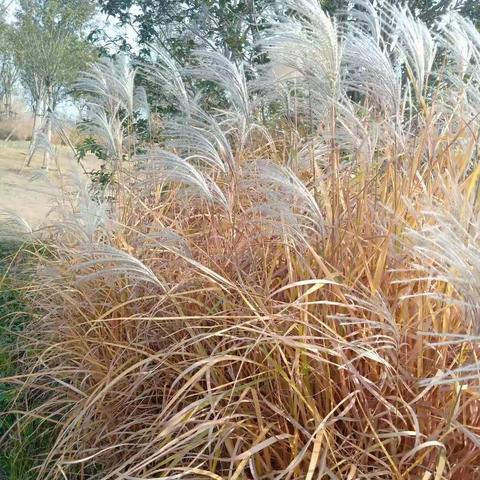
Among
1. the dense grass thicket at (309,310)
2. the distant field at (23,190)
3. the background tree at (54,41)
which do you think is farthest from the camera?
the background tree at (54,41)

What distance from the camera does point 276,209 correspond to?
2141 mm

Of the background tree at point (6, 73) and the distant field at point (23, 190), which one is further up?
the background tree at point (6, 73)

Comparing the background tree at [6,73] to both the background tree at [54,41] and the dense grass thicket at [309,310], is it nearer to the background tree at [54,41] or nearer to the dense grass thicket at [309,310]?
the background tree at [54,41]

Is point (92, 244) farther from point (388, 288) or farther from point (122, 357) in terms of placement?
point (388, 288)

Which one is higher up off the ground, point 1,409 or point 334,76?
point 334,76

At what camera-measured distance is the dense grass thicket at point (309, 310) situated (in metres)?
1.83

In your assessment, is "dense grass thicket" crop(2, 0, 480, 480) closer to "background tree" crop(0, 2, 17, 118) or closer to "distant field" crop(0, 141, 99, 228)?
"distant field" crop(0, 141, 99, 228)

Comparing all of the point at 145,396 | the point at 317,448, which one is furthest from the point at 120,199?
the point at 317,448

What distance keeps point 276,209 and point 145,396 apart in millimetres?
855

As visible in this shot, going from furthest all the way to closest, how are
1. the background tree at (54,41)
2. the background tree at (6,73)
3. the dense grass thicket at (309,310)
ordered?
1. the background tree at (6,73)
2. the background tree at (54,41)
3. the dense grass thicket at (309,310)

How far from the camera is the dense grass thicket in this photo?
1.83 m

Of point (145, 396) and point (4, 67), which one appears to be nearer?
point (145, 396)

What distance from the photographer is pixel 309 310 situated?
7.00 ft

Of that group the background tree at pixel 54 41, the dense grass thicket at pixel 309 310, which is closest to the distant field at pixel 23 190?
the background tree at pixel 54 41
